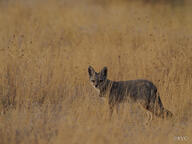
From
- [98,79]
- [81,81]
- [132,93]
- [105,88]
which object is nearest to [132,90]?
[132,93]

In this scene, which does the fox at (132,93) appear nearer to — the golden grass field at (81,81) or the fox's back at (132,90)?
the fox's back at (132,90)

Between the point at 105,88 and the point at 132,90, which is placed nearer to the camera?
the point at 132,90

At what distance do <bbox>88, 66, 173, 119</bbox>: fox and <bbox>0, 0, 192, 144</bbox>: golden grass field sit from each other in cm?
19

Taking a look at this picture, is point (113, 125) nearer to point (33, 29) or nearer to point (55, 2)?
point (33, 29)

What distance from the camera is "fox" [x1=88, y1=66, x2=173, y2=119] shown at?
6.22m

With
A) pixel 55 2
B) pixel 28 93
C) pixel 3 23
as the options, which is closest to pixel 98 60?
pixel 28 93

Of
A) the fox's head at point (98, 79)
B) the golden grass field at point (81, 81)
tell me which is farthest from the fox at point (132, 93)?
the golden grass field at point (81, 81)

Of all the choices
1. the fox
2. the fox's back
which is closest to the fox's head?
the fox

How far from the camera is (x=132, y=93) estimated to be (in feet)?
21.7

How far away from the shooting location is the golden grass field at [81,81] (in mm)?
5242

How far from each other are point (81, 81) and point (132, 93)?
156cm

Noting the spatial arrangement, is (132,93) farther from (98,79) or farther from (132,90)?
(98,79)

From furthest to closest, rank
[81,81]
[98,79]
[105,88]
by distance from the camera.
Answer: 1. [81,81]
2. [105,88]
3. [98,79]

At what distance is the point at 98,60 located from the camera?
8.63 meters
